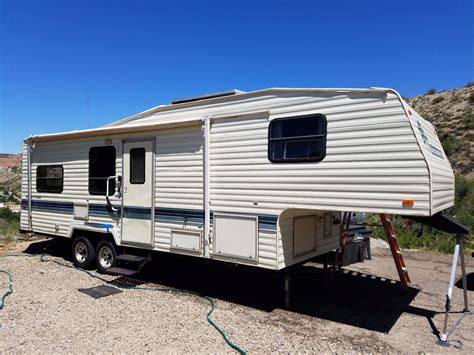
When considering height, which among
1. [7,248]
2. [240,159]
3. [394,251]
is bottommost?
[7,248]

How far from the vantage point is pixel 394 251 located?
20.7ft

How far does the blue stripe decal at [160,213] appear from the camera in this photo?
18.9 feet

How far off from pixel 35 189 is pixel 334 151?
24.2 ft

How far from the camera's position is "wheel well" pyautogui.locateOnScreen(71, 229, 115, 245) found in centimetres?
792

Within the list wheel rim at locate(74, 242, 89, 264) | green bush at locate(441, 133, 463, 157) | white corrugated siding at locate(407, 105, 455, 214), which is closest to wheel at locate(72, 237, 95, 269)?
wheel rim at locate(74, 242, 89, 264)

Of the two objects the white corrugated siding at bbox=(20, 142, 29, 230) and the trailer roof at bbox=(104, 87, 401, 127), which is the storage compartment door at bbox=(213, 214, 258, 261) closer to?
the trailer roof at bbox=(104, 87, 401, 127)

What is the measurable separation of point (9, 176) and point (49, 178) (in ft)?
232

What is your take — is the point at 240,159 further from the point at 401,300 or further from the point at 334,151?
the point at 401,300

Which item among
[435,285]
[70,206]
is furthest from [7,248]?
[435,285]

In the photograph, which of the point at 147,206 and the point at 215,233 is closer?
the point at 215,233

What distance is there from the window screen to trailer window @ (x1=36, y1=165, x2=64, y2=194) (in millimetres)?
2247

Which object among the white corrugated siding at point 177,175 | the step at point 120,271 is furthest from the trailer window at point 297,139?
the step at point 120,271

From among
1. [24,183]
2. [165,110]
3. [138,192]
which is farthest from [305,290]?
[24,183]

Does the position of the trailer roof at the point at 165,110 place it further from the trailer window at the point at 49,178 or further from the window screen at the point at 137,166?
the trailer window at the point at 49,178
